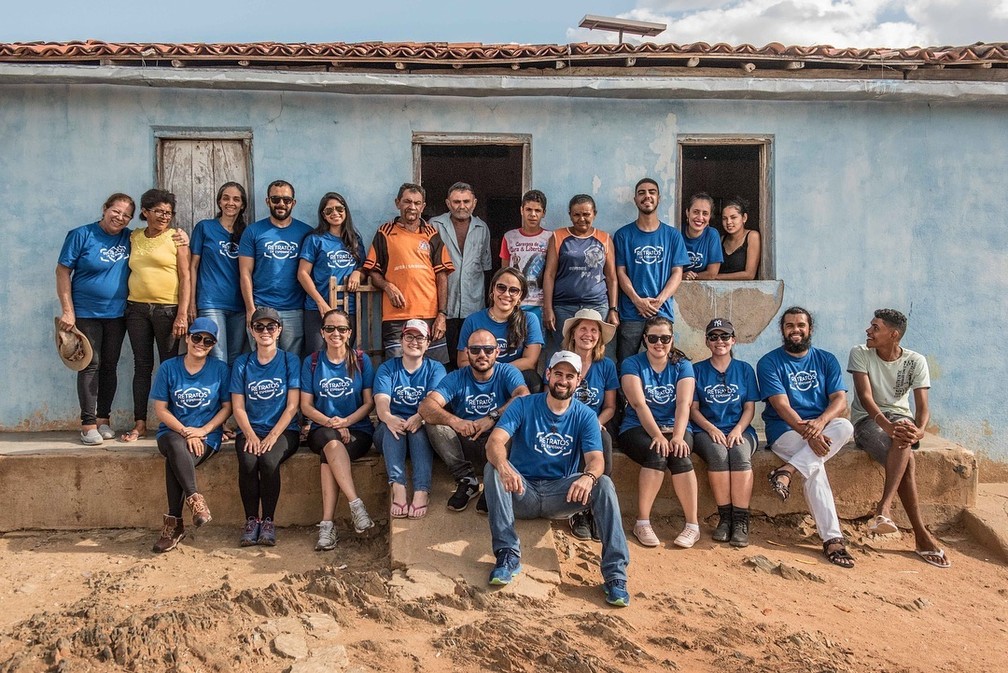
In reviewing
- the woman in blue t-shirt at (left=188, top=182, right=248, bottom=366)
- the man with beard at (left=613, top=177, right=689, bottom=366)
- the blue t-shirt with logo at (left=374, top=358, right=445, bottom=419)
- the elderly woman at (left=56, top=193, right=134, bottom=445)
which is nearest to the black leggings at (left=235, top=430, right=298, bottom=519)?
the blue t-shirt with logo at (left=374, top=358, right=445, bottom=419)

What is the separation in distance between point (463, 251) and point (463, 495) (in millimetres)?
1937

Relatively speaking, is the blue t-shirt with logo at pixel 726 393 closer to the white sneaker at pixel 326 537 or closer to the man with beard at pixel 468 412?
the man with beard at pixel 468 412

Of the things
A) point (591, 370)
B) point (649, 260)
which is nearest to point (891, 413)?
point (649, 260)

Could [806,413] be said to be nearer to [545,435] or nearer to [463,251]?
[545,435]

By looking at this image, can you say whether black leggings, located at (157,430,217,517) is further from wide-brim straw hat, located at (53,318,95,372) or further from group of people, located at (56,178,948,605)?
wide-brim straw hat, located at (53,318,95,372)

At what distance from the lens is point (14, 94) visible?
659 centimetres

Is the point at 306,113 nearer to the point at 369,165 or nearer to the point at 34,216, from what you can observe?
the point at 369,165

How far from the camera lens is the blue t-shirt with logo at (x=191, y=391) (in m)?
5.47

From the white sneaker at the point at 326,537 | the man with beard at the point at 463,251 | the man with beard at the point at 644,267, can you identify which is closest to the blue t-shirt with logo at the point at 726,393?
the man with beard at the point at 644,267

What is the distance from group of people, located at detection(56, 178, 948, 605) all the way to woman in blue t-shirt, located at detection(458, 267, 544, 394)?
0.02 metres

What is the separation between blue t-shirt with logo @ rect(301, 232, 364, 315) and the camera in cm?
610

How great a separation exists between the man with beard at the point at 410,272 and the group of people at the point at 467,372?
0.02m

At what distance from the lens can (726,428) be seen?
18.9ft

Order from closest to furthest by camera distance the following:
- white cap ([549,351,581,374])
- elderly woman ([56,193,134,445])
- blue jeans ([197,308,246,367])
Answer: white cap ([549,351,581,374]) → elderly woman ([56,193,134,445]) → blue jeans ([197,308,246,367])
